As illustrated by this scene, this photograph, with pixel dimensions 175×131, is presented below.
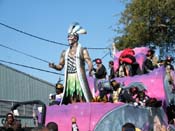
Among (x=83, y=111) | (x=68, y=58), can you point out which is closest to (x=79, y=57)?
(x=68, y=58)

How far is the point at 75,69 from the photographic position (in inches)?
448

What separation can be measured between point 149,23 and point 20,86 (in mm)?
10612

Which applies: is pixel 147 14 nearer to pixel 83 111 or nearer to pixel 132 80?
pixel 132 80

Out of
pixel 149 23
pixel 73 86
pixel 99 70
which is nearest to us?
pixel 73 86

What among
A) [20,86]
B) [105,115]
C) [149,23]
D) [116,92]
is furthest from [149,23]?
[105,115]

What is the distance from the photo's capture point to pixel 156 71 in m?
13.7

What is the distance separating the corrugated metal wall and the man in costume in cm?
1949

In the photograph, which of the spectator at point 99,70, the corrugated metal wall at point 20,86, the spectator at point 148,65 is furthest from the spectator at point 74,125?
the corrugated metal wall at point 20,86

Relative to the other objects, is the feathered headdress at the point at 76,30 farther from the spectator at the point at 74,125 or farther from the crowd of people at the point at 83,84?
the spectator at the point at 74,125

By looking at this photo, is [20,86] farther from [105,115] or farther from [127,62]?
[105,115]

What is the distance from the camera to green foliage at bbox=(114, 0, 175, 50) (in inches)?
971

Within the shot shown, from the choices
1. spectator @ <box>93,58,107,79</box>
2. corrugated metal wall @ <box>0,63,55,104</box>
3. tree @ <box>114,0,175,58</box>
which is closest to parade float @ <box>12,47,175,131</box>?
spectator @ <box>93,58,107,79</box>

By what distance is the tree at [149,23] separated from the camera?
24656mm

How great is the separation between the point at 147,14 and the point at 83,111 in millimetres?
14519
